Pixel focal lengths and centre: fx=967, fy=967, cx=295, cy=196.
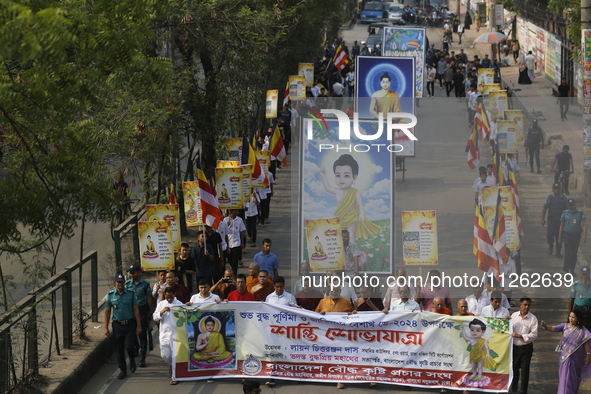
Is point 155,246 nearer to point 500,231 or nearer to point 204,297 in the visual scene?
point 204,297

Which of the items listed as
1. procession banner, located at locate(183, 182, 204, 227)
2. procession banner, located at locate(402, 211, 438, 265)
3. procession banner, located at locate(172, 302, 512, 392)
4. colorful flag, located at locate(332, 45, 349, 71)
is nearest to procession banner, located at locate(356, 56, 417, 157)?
procession banner, located at locate(183, 182, 204, 227)

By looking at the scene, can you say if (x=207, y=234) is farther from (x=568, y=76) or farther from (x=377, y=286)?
(x=568, y=76)

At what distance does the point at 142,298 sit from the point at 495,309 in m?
4.54

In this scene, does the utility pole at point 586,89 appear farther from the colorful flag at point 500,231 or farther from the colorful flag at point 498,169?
the colorful flag at point 500,231

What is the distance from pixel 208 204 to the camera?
51.4 feet

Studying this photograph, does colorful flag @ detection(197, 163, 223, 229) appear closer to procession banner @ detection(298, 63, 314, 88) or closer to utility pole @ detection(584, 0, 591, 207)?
utility pole @ detection(584, 0, 591, 207)

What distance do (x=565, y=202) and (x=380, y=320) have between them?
22.6 ft

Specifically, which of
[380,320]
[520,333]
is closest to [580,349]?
[520,333]

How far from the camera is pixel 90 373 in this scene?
41.7ft

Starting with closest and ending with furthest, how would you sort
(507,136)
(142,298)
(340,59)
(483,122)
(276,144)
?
(142,298) < (507,136) < (276,144) < (483,122) < (340,59)

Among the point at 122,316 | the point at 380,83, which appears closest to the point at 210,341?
the point at 122,316

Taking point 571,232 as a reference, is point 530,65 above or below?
above

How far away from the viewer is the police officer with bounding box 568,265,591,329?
41.2 ft

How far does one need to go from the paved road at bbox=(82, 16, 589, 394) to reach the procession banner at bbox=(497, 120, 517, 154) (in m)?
1.68
